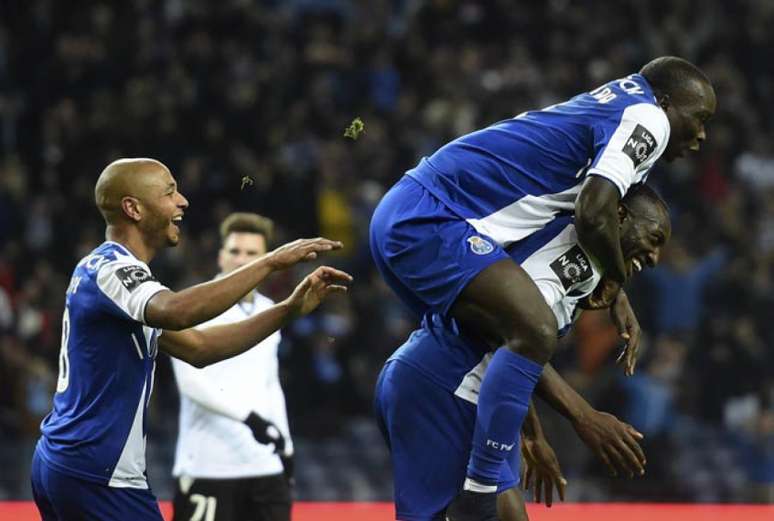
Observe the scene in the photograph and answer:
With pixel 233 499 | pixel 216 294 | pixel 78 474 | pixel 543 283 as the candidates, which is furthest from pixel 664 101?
pixel 233 499

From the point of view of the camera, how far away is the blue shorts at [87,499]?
4883 millimetres

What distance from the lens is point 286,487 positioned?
6.94 metres

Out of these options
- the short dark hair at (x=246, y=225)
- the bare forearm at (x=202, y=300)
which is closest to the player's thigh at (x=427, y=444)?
the bare forearm at (x=202, y=300)

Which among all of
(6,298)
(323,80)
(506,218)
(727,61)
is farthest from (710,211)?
(506,218)

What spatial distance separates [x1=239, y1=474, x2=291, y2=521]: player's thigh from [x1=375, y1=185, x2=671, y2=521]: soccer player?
195 centimetres

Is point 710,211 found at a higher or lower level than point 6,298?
lower

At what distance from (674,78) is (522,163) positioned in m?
0.63

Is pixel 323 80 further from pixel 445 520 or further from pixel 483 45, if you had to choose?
pixel 445 520

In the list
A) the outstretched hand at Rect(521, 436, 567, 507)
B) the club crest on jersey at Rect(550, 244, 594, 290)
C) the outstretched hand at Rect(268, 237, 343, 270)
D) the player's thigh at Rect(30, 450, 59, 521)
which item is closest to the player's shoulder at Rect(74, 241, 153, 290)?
the outstretched hand at Rect(268, 237, 343, 270)

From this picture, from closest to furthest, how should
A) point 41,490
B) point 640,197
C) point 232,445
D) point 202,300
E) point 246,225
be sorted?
point 202,300
point 41,490
point 640,197
point 232,445
point 246,225

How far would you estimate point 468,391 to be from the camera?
4.98 meters

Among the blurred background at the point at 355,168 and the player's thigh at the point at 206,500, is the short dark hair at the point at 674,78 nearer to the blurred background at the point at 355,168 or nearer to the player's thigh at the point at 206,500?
the player's thigh at the point at 206,500

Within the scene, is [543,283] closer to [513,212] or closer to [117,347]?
[513,212]

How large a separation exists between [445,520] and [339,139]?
7.77 m
